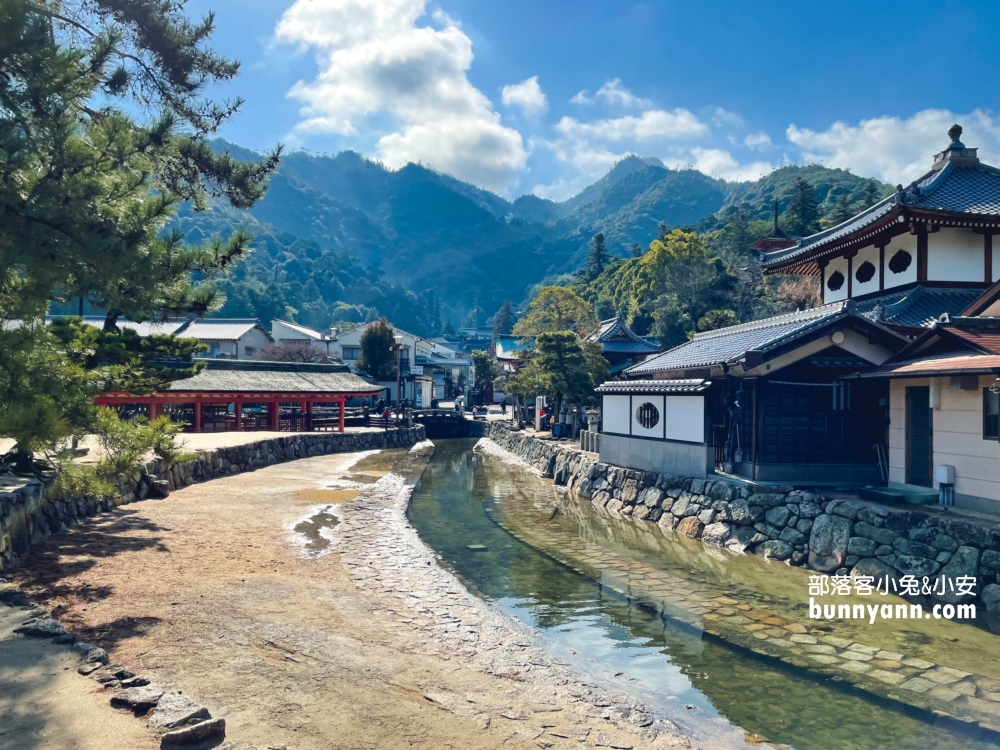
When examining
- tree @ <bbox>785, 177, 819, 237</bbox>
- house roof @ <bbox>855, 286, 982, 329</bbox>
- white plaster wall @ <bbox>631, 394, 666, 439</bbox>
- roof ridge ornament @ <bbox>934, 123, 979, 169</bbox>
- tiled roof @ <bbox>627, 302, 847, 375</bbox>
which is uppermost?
tree @ <bbox>785, 177, 819, 237</bbox>

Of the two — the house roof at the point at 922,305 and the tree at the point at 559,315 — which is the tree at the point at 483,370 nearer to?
the tree at the point at 559,315

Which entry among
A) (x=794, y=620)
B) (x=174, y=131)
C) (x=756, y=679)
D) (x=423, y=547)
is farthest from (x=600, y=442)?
(x=174, y=131)

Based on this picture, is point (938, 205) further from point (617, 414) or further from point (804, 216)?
point (804, 216)

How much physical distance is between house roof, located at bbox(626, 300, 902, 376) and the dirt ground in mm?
10232

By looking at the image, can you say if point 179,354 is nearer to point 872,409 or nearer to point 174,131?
point 174,131

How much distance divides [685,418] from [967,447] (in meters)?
6.24

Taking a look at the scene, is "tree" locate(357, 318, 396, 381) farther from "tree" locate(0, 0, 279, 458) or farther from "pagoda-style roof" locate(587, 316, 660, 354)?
"tree" locate(0, 0, 279, 458)

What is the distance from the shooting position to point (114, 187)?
23.0 feet

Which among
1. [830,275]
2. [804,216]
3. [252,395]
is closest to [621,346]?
[830,275]

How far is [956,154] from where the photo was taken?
60.0 ft

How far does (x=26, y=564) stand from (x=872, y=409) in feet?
53.9

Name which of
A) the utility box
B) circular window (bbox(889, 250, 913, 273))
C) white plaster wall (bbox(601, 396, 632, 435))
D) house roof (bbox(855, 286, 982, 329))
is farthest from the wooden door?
white plaster wall (bbox(601, 396, 632, 435))

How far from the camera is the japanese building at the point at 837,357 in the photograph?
14.2 meters

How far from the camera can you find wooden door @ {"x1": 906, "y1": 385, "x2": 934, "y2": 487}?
12.4 m
